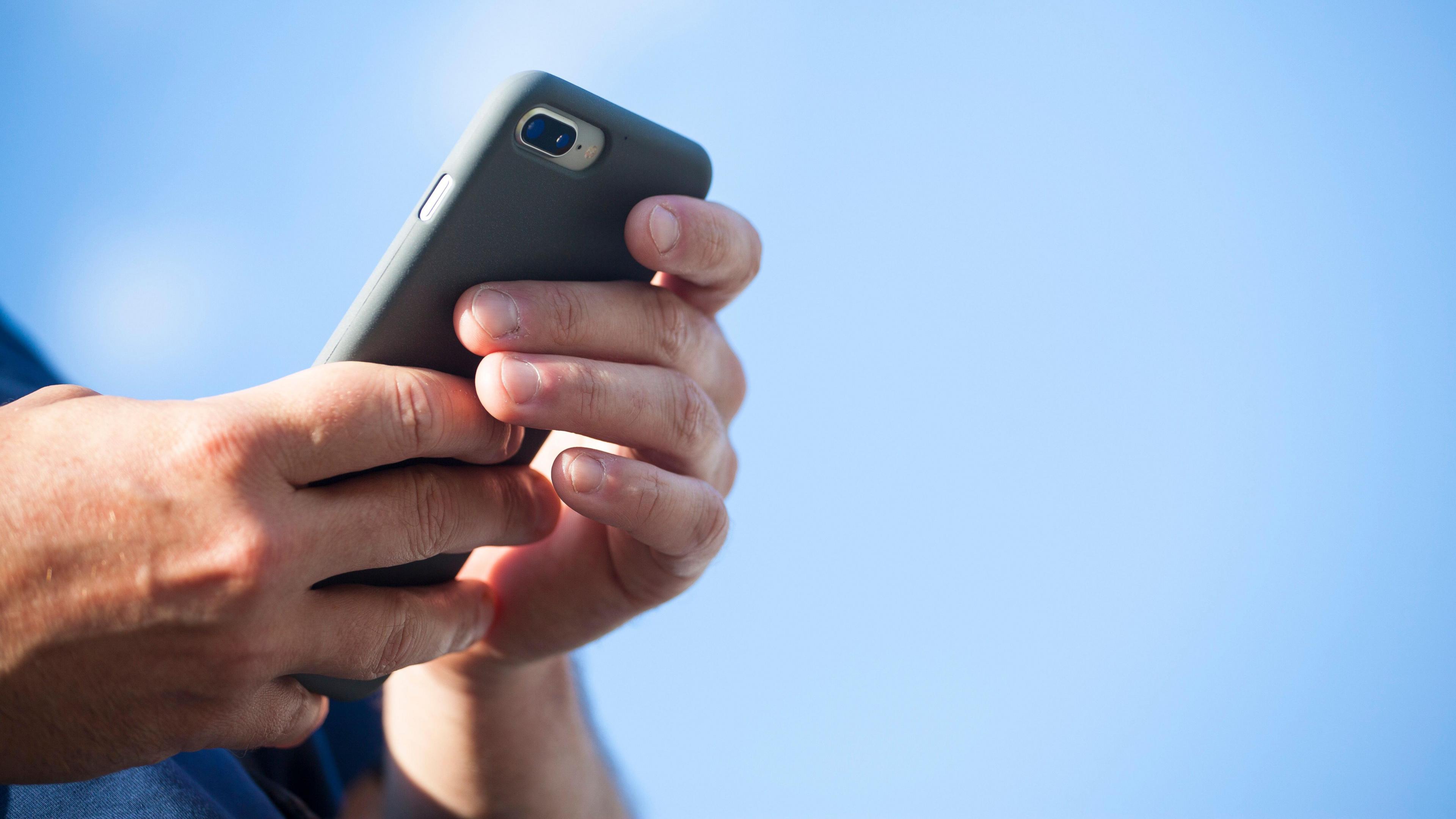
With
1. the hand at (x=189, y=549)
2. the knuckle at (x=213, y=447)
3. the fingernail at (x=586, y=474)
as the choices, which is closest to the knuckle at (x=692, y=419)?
the fingernail at (x=586, y=474)

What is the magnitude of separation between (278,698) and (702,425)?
0.47 metres

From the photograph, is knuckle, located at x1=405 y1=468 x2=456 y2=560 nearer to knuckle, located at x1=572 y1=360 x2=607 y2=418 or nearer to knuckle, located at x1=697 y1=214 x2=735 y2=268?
knuckle, located at x1=572 y1=360 x2=607 y2=418

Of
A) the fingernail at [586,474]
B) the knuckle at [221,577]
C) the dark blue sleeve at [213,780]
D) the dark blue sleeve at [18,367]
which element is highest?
the fingernail at [586,474]

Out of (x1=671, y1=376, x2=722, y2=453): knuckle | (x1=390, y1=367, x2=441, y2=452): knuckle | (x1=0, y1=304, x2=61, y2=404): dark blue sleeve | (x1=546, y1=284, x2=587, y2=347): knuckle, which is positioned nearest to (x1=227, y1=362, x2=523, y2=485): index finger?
(x1=390, y1=367, x2=441, y2=452): knuckle

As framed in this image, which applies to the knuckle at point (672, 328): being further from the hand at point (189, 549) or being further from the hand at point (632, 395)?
the hand at point (189, 549)

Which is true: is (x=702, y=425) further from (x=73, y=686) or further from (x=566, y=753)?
(x=566, y=753)

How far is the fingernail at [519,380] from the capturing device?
0.65m

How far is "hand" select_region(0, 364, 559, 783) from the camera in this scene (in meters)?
0.51

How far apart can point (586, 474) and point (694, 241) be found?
26 cm

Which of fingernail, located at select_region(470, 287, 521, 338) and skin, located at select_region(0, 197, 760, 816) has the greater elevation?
fingernail, located at select_region(470, 287, 521, 338)

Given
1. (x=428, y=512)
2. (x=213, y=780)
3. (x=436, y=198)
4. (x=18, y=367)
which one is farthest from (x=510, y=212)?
(x=18, y=367)

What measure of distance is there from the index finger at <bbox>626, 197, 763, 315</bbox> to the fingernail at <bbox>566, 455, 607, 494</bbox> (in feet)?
0.69

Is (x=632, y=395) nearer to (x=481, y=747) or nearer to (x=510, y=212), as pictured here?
(x=510, y=212)

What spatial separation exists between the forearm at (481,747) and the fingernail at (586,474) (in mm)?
498
